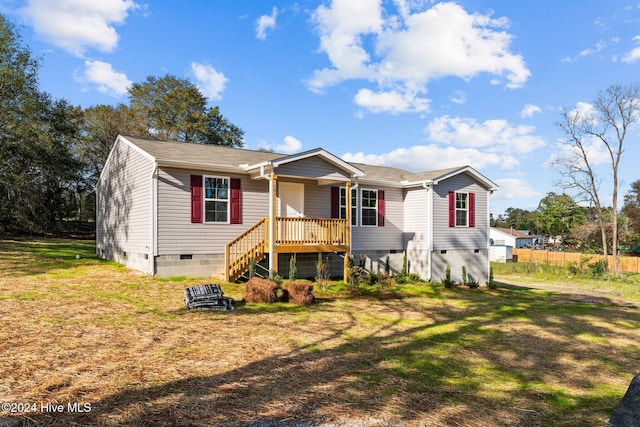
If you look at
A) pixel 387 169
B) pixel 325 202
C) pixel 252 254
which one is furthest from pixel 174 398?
pixel 387 169

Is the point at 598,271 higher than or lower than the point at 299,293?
lower

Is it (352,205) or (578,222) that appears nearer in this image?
(352,205)

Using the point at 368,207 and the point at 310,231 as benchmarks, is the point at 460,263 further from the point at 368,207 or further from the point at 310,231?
the point at 310,231

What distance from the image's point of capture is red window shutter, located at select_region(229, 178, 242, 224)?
13.5 m

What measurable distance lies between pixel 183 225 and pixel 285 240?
3.23 meters

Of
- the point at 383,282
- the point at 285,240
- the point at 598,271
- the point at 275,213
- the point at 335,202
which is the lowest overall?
the point at 598,271

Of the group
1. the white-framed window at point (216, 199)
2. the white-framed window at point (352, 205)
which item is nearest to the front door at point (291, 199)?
the white-framed window at point (352, 205)

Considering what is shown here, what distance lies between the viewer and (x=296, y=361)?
17.3ft

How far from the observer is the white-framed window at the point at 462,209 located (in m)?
18.0

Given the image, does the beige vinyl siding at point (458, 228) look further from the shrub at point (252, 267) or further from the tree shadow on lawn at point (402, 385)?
the tree shadow on lawn at point (402, 385)

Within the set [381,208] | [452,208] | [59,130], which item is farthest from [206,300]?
[59,130]

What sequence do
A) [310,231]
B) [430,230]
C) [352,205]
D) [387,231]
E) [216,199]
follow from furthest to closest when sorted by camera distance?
1. [387,231]
2. [430,230]
3. [352,205]
4. [310,231]
5. [216,199]

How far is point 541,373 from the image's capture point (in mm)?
5527

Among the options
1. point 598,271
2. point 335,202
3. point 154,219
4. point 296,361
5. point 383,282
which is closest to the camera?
point 296,361
